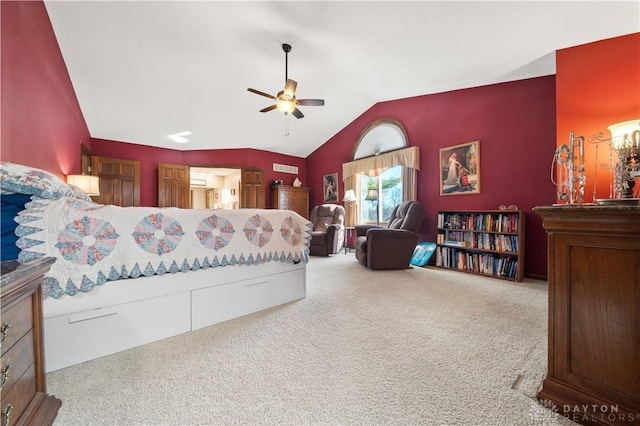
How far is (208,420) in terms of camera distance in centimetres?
98

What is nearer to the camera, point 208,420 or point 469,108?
point 208,420

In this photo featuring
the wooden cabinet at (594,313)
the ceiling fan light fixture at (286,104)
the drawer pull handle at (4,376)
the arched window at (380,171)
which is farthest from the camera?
the arched window at (380,171)

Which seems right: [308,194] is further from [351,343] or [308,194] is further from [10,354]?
[10,354]

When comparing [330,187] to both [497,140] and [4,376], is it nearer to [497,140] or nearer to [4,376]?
[497,140]

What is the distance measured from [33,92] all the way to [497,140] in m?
5.33

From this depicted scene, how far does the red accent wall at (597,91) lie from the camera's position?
7.18 ft

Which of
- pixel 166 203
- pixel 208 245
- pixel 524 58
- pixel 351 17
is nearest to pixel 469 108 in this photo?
pixel 524 58

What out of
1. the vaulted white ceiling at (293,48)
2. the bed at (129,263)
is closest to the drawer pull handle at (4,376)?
the bed at (129,263)

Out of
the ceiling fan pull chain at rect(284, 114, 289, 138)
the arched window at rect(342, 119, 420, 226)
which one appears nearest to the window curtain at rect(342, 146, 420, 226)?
the arched window at rect(342, 119, 420, 226)

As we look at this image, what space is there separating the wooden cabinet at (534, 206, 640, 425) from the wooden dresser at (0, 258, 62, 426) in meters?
1.89

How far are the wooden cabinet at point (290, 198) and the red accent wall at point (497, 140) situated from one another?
9.87 feet

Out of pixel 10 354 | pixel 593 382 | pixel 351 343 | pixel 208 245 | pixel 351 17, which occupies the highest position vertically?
pixel 351 17

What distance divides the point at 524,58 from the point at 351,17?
2081 mm

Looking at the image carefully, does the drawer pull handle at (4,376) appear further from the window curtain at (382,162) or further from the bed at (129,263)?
the window curtain at (382,162)
